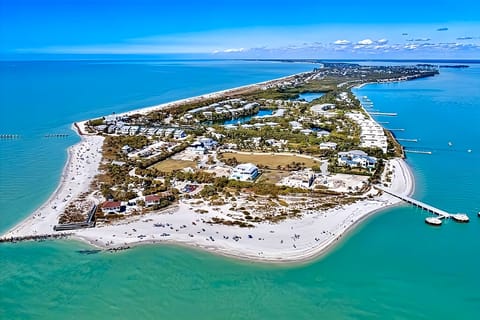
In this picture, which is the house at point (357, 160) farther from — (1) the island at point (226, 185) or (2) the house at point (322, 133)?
(2) the house at point (322, 133)

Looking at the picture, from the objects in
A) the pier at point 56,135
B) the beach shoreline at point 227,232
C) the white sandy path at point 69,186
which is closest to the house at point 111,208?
the beach shoreline at point 227,232

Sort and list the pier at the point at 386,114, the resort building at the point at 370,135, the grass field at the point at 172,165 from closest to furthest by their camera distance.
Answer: the grass field at the point at 172,165 < the resort building at the point at 370,135 < the pier at the point at 386,114

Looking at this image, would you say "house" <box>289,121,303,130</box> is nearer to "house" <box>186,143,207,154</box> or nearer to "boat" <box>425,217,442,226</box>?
"house" <box>186,143,207,154</box>

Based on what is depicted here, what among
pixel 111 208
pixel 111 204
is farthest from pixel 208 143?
pixel 111 208

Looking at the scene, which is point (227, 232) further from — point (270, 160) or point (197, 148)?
point (197, 148)

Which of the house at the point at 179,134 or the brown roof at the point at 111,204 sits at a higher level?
the house at the point at 179,134

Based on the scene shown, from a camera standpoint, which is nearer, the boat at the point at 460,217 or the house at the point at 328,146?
the boat at the point at 460,217
